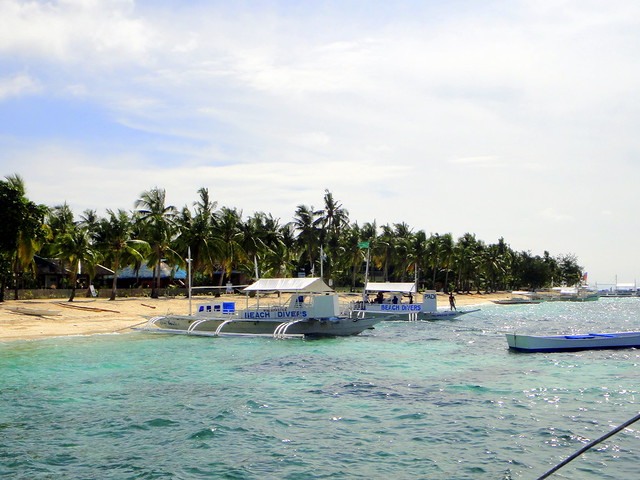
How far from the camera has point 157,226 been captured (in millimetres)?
63406

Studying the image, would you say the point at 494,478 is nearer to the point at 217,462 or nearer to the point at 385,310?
the point at 217,462

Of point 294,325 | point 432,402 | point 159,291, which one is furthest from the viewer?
point 159,291

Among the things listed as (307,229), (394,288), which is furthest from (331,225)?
(394,288)

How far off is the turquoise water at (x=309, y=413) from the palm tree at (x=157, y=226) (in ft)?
106

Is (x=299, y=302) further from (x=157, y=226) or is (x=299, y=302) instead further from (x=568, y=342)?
(x=157, y=226)

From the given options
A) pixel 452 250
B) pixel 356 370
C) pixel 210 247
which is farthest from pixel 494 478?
pixel 452 250

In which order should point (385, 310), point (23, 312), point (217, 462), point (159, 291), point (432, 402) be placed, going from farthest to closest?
point (159, 291) < point (385, 310) < point (23, 312) < point (432, 402) < point (217, 462)

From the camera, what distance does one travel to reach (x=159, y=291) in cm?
6669

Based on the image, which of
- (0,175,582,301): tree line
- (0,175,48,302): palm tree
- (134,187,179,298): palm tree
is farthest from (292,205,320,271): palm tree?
(0,175,48,302): palm tree

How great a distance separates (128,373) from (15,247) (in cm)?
2627

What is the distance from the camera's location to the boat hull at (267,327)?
36125 millimetres

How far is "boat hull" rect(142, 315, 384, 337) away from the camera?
36125 mm

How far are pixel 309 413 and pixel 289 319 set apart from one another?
762 inches

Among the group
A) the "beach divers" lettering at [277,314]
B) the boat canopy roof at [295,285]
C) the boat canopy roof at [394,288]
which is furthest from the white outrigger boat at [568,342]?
the boat canopy roof at [394,288]
